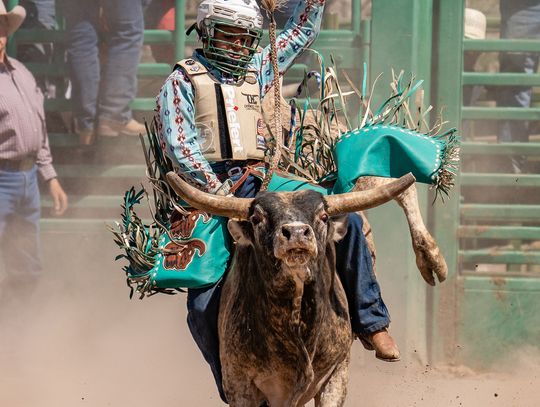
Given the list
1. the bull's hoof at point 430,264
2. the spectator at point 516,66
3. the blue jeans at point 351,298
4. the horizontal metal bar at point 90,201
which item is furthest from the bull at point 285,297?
the spectator at point 516,66

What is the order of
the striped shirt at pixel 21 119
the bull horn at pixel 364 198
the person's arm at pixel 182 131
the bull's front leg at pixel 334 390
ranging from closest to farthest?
the bull horn at pixel 364 198 → the bull's front leg at pixel 334 390 → the person's arm at pixel 182 131 → the striped shirt at pixel 21 119

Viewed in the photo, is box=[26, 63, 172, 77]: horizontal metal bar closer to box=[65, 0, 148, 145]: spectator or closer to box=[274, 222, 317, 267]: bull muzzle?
box=[65, 0, 148, 145]: spectator

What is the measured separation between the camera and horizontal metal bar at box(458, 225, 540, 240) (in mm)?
9266

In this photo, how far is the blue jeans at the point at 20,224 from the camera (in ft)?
29.4

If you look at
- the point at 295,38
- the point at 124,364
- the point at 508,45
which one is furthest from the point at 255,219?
the point at 508,45

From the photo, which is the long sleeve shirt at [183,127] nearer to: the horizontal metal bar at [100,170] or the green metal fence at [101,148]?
the green metal fence at [101,148]

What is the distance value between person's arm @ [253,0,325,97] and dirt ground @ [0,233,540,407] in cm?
300

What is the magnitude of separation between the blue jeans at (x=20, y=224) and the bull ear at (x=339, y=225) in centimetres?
434

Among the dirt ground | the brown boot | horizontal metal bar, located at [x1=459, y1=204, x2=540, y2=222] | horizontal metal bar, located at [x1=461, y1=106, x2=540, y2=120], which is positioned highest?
horizontal metal bar, located at [x1=461, y1=106, x2=540, y2=120]

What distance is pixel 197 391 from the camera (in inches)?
340

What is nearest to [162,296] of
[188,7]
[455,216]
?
[455,216]

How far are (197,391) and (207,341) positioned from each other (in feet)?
10.3

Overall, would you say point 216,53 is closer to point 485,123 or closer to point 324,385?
point 324,385

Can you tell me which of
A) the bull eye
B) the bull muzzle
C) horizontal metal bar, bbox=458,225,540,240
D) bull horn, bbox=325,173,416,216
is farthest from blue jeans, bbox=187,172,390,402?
horizontal metal bar, bbox=458,225,540,240
